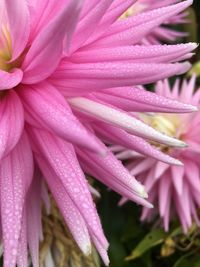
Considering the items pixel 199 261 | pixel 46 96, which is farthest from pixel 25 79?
pixel 199 261

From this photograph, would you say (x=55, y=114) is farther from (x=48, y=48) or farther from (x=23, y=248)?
(x=23, y=248)

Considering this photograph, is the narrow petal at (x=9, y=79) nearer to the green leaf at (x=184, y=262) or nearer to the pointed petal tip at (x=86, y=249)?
the pointed petal tip at (x=86, y=249)

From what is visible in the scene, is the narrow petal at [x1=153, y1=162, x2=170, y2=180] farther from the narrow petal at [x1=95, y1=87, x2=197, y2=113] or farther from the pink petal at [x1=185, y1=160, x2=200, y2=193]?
the narrow petal at [x1=95, y1=87, x2=197, y2=113]

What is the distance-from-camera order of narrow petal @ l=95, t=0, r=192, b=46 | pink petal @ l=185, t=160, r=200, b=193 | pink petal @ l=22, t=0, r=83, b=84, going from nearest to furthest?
pink petal @ l=22, t=0, r=83, b=84 < narrow petal @ l=95, t=0, r=192, b=46 < pink petal @ l=185, t=160, r=200, b=193

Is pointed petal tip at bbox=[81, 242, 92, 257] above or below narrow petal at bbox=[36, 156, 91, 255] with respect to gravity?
below

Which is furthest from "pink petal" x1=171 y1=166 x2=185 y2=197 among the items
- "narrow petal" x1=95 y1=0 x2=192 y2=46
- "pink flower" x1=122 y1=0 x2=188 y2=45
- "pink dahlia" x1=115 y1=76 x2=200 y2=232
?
"narrow petal" x1=95 y1=0 x2=192 y2=46

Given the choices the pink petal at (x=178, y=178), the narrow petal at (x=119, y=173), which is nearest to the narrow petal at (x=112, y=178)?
the narrow petal at (x=119, y=173)
